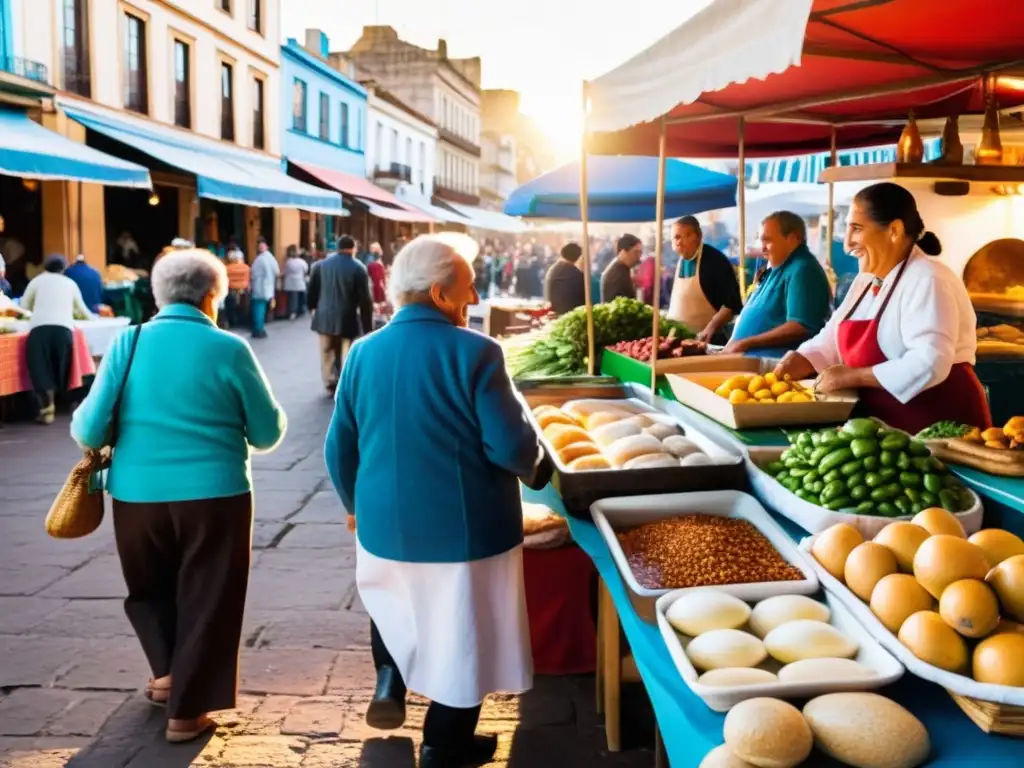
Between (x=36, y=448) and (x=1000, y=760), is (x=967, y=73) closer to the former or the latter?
(x=1000, y=760)

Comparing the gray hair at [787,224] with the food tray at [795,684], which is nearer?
the food tray at [795,684]

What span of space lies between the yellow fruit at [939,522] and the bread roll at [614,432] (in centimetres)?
155

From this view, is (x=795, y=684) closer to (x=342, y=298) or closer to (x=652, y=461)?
(x=652, y=461)

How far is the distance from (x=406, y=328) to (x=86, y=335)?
8.41m

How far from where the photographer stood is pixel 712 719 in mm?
1963

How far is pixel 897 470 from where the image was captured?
9.08 ft

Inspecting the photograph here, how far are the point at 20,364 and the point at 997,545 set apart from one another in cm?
890

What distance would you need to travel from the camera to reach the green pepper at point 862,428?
2.92 metres

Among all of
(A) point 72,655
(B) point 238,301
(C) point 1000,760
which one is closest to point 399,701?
(A) point 72,655

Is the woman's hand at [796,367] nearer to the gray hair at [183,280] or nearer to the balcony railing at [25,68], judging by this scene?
the gray hair at [183,280]

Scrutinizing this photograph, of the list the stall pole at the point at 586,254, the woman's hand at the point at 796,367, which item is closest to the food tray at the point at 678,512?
the woman's hand at the point at 796,367

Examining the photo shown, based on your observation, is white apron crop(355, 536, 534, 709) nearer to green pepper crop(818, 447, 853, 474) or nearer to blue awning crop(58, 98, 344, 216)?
green pepper crop(818, 447, 853, 474)

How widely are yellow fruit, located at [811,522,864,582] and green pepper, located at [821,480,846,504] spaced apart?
229 mm

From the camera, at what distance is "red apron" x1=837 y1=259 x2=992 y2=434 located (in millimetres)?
3570
